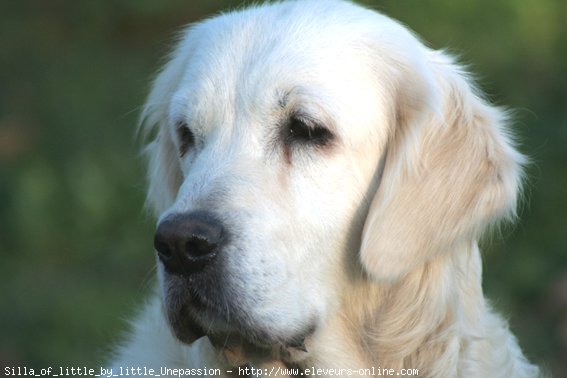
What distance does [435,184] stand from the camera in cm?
412

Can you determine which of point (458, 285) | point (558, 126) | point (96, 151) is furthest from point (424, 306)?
point (96, 151)

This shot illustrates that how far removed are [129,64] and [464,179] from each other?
8.44 meters

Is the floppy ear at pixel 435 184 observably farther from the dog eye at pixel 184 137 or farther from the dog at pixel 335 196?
the dog eye at pixel 184 137

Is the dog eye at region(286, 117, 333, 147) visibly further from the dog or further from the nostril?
the nostril

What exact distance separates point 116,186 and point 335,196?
5.26 metres

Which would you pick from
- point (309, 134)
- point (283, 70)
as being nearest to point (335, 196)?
point (309, 134)

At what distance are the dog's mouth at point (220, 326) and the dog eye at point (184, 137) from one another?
691mm

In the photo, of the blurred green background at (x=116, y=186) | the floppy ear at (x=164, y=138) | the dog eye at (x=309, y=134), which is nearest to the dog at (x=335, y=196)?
the dog eye at (x=309, y=134)

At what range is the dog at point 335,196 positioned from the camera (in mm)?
3871

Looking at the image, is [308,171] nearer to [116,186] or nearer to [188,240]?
[188,240]

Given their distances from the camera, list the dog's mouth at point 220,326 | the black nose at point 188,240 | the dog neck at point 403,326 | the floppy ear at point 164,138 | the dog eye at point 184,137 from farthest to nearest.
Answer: the floppy ear at point 164,138 < the dog eye at point 184,137 < the dog neck at point 403,326 < the dog's mouth at point 220,326 < the black nose at point 188,240

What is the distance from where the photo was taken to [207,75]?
14.0 feet

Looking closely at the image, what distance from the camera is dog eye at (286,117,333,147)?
13.3ft

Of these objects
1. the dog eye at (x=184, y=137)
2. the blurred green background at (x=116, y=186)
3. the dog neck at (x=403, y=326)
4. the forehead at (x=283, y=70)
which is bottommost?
the blurred green background at (x=116, y=186)
